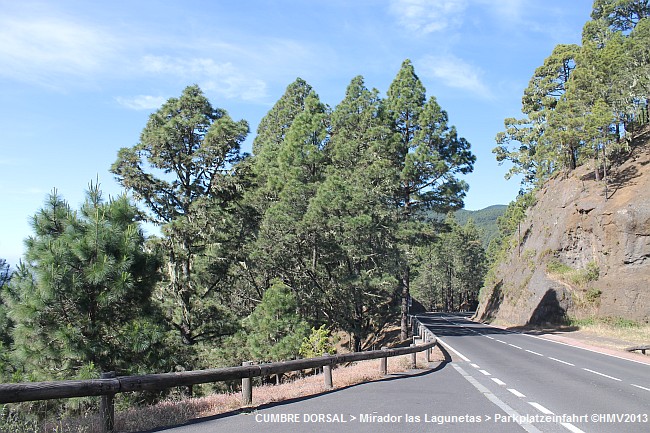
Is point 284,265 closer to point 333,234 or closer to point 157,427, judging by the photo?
point 333,234

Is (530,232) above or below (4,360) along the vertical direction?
above

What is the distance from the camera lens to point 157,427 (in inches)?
251

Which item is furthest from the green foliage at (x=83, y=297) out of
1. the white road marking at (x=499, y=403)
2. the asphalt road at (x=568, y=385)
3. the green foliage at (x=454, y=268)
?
the green foliage at (x=454, y=268)

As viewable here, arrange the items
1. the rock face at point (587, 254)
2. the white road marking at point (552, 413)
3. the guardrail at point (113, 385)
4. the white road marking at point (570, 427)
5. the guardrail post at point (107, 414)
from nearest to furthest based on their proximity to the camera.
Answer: the guardrail at point (113, 385)
the guardrail post at point (107, 414)
the white road marking at point (570, 427)
the white road marking at point (552, 413)
the rock face at point (587, 254)

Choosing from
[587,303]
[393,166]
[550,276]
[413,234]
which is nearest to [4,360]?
[413,234]

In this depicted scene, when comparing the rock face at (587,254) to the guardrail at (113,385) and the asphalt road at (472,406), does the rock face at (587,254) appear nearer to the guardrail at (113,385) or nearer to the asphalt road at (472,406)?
the asphalt road at (472,406)

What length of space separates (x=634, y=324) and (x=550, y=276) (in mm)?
9086

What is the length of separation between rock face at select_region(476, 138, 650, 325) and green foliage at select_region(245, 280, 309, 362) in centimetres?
2329

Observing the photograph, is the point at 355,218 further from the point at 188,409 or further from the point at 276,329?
the point at 188,409

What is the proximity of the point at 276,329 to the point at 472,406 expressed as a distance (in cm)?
1222

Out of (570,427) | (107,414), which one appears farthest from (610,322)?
(107,414)

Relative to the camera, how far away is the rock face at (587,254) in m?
32.3

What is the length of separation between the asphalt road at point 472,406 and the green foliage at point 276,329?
6715 millimetres

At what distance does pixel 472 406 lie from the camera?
8.33m
